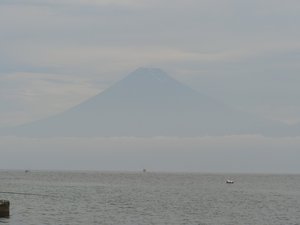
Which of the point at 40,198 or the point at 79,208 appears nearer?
the point at 79,208

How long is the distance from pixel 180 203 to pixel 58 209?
64.3ft

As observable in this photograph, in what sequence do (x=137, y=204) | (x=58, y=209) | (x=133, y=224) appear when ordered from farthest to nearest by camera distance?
(x=137, y=204) → (x=58, y=209) → (x=133, y=224)

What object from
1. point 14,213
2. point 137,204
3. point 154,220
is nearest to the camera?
point 154,220

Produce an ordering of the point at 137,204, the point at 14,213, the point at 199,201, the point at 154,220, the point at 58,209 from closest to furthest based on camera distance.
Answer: the point at 154,220
the point at 14,213
the point at 58,209
the point at 137,204
the point at 199,201

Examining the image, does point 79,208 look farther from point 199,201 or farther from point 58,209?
point 199,201

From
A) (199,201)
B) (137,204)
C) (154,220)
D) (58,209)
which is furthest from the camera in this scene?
(199,201)

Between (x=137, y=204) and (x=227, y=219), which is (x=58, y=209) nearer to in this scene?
(x=137, y=204)

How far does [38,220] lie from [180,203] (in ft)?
95.3

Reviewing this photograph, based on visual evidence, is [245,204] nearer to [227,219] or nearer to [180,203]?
[180,203]

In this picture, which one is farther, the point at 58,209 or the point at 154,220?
the point at 58,209

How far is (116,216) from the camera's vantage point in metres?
68.4

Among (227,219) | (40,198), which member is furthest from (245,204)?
(40,198)

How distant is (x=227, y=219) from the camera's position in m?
67.2

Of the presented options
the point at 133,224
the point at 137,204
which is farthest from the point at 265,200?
the point at 133,224
